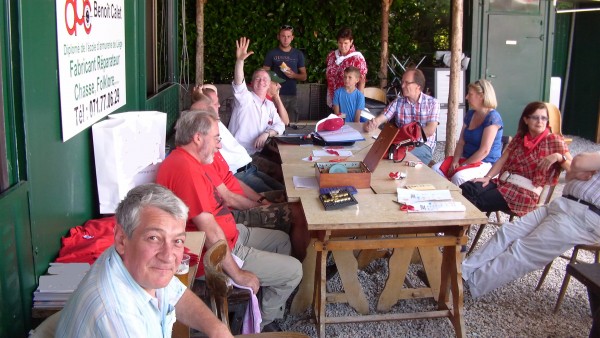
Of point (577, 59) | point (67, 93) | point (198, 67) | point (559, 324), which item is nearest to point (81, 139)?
point (67, 93)

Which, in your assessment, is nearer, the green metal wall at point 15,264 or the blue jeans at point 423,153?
the green metal wall at point 15,264

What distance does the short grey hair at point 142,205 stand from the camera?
180 centimetres

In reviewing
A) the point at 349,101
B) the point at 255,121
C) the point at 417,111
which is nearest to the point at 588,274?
the point at 417,111

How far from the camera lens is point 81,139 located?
3.08 meters

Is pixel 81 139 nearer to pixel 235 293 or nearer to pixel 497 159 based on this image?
pixel 235 293

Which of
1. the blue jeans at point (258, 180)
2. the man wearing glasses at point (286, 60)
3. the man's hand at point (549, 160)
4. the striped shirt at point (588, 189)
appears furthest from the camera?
the man wearing glasses at point (286, 60)

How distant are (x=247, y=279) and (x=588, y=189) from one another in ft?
6.88

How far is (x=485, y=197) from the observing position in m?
4.52

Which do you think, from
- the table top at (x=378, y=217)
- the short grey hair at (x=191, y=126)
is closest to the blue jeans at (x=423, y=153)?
the table top at (x=378, y=217)

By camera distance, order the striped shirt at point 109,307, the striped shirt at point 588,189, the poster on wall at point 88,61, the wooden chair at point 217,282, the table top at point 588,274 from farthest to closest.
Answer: the striped shirt at point 588,189 → the poster on wall at point 88,61 → the table top at point 588,274 → the wooden chair at point 217,282 → the striped shirt at point 109,307

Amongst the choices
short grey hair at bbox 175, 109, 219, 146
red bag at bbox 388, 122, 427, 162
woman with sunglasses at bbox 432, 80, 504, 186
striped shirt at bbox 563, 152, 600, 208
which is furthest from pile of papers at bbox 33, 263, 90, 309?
woman with sunglasses at bbox 432, 80, 504, 186

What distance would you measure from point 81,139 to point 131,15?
1.65 m

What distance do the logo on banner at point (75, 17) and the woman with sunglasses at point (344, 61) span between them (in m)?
4.42

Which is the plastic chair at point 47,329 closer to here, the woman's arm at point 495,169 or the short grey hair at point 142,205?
the short grey hair at point 142,205
